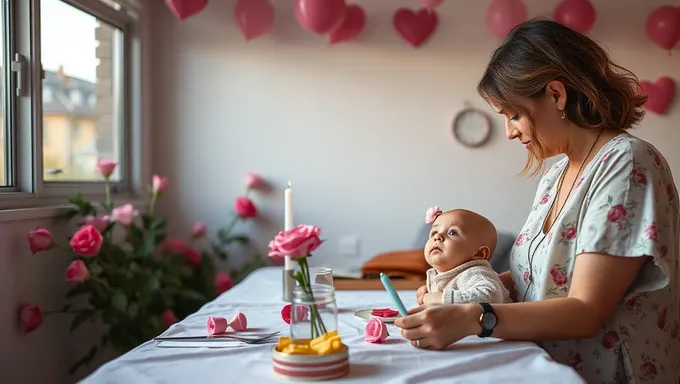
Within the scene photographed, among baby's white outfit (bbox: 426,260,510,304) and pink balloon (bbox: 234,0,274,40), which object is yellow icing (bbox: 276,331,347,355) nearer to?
baby's white outfit (bbox: 426,260,510,304)

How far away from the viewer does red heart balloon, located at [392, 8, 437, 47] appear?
136 inches

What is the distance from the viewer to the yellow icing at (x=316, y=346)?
103 cm

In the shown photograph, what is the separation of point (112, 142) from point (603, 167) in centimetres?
276

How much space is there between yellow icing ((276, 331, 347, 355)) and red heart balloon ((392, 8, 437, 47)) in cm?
266

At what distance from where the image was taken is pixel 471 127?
358cm

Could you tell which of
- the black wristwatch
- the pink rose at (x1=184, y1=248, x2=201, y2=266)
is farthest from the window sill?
the black wristwatch

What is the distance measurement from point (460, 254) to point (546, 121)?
35 cm

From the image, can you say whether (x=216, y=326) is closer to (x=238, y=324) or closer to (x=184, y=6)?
(x=238, y=324)

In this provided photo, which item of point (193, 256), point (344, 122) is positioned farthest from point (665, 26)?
point (193, 256)

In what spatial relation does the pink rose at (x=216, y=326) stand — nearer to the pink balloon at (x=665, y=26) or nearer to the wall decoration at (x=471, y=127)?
the wall decoration at (x=471, y=127)

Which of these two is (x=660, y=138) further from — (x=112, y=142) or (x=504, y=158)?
(x=112, y=142)

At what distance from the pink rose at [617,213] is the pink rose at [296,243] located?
1.91 feet

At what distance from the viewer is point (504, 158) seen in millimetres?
3582

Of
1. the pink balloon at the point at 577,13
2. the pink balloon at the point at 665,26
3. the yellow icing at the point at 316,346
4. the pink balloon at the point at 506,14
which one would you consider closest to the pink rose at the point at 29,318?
the yellow icing at the point at 316,346
